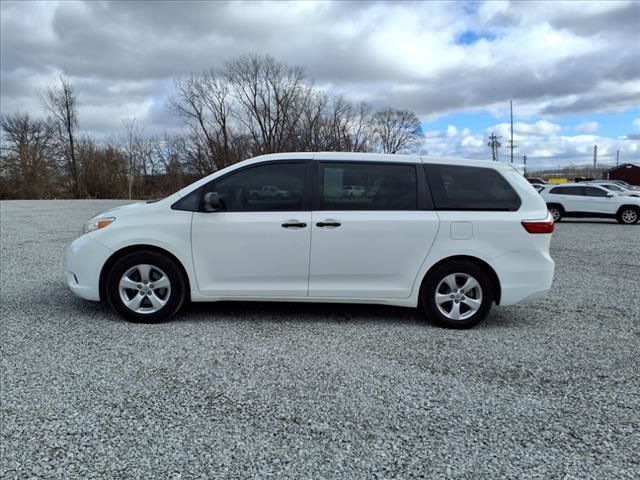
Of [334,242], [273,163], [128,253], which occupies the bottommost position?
[128,253]

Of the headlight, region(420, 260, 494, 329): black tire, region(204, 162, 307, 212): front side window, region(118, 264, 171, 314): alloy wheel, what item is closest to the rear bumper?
region(420, 260, 494, 329): black tire

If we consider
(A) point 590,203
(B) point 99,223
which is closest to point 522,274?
(B) point 99,223

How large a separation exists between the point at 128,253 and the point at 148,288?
400mm

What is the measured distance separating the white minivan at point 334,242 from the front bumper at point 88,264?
13 mm

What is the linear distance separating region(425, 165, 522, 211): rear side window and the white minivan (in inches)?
0.4

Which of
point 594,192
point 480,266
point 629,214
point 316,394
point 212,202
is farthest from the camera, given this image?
point 594,192

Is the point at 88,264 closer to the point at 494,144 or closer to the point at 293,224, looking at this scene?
the point at 293,224

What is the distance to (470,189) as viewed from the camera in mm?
4629

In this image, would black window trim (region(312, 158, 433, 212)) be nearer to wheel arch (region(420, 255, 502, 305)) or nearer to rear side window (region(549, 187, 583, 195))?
wheel arch (region(420, 255, 502, 305))

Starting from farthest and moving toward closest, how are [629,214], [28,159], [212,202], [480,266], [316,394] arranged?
[28,159] < [629,214] < [480,266] < [212,202] < [316,394]

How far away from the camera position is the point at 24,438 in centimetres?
260

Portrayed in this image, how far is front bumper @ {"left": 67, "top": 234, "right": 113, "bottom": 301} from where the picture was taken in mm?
4629

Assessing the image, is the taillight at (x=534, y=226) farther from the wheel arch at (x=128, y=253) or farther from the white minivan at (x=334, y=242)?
the wheel arch at (x=128, y=253)

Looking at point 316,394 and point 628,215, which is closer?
point 316,394
